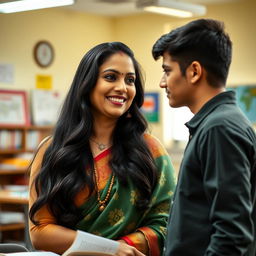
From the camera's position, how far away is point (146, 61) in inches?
328

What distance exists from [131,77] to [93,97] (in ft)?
0.52

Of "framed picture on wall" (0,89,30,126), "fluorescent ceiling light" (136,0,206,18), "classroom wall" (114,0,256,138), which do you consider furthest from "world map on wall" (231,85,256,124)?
"framed picture on wall" (0,89,30,126)

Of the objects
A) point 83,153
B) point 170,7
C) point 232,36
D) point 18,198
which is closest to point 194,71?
point 83,153

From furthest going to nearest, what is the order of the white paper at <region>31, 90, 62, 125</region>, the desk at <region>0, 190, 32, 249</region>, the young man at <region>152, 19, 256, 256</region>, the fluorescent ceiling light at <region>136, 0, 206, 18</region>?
the white paper at <region>31, 90, 62, 125</region>
the fluorescent ceiling light at <region>136, 0, 206, 18</region>
the desk at <region>0, 190, 32, 249</region>
the young man at <region>152, 19, 256, 256</region>

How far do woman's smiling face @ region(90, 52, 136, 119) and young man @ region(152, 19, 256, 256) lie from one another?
503 millimetres

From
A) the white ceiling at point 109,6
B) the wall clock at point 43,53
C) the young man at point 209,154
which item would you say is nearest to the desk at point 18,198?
the wall clock at point 43,53

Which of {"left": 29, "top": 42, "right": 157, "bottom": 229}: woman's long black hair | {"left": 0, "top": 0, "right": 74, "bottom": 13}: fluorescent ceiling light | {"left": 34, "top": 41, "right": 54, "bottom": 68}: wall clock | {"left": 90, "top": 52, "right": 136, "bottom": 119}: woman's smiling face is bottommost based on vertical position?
{"left": 29, "top": 42, "right": 157, "bottom": 229}: woman's long black hair

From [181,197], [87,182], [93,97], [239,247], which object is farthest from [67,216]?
[239,247]

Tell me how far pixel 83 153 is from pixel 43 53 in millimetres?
5801

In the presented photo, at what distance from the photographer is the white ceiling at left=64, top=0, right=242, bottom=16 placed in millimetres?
7477

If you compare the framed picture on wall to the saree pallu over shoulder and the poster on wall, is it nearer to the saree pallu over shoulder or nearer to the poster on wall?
the poster on wall

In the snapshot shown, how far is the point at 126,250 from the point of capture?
199cm

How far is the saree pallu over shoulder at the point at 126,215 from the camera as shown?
2.10 meters

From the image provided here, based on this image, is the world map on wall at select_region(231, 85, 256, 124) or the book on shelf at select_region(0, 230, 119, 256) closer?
the book on shelf at select_region(0, 230, 119, 256)
